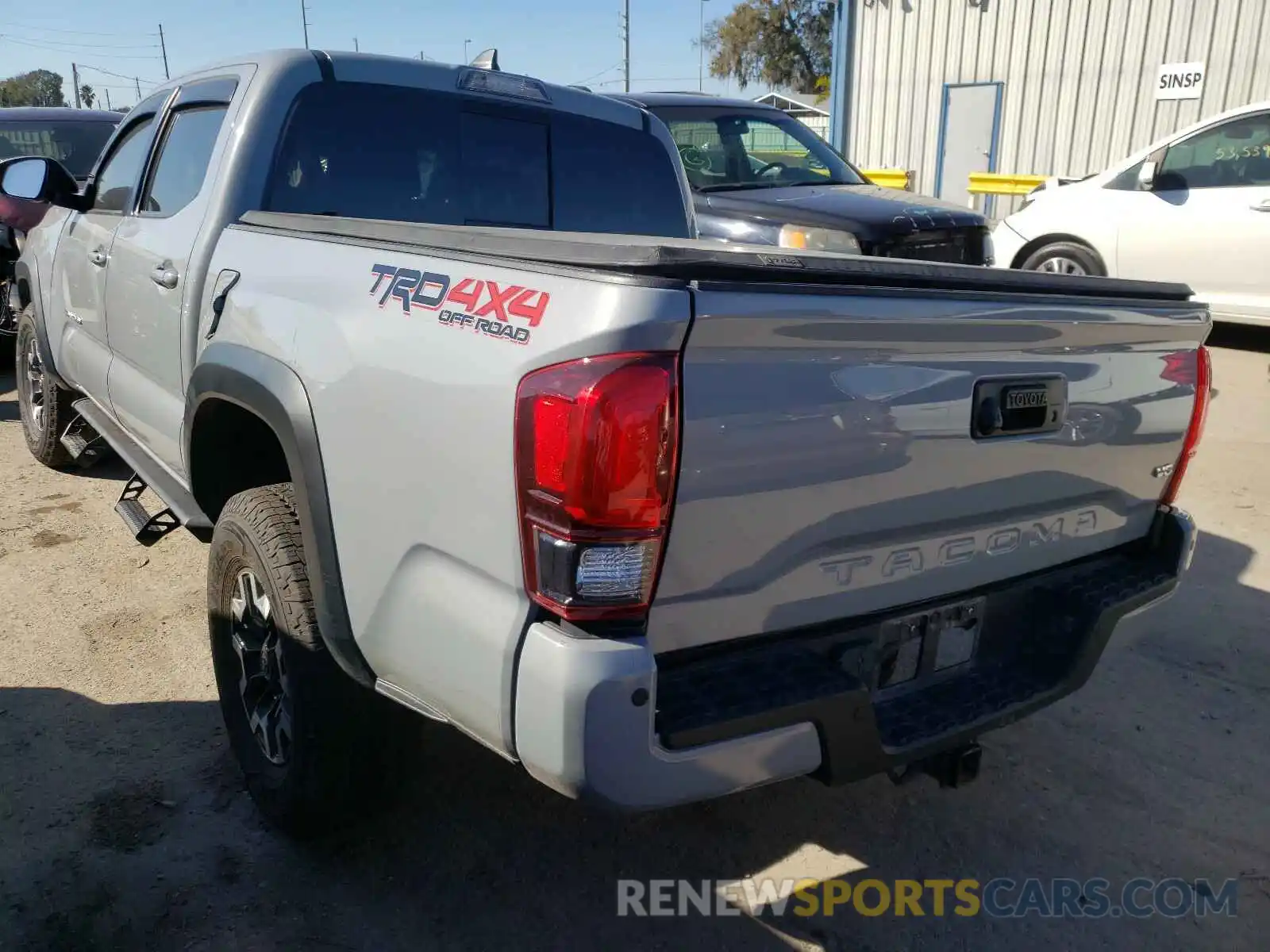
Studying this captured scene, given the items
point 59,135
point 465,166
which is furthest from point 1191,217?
point 59,135

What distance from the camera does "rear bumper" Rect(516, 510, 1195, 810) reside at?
176 centimetres

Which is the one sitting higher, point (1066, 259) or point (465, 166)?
point (465, 166)

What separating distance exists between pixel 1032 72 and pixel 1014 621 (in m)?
13.8

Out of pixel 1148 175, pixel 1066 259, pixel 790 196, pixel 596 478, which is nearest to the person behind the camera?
pixel 596 478

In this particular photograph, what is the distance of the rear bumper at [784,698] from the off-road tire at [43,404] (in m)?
4.55

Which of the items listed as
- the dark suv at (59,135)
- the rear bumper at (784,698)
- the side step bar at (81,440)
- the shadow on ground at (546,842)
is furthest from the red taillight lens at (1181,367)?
the dark suv at (59,135)

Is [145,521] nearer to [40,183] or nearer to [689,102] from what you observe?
[40,183]

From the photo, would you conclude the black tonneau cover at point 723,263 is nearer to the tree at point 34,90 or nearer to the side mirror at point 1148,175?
the side mirror at point 1148,175

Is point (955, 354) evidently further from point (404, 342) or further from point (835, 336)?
point (404, 342)

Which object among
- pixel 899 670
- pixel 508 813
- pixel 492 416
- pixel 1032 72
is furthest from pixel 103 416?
pixel 1032 72

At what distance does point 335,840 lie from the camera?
2709 millimetres

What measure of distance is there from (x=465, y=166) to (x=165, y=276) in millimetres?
1040

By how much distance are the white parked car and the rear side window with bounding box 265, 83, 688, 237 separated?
532 centimetres

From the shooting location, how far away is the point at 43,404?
559cm
